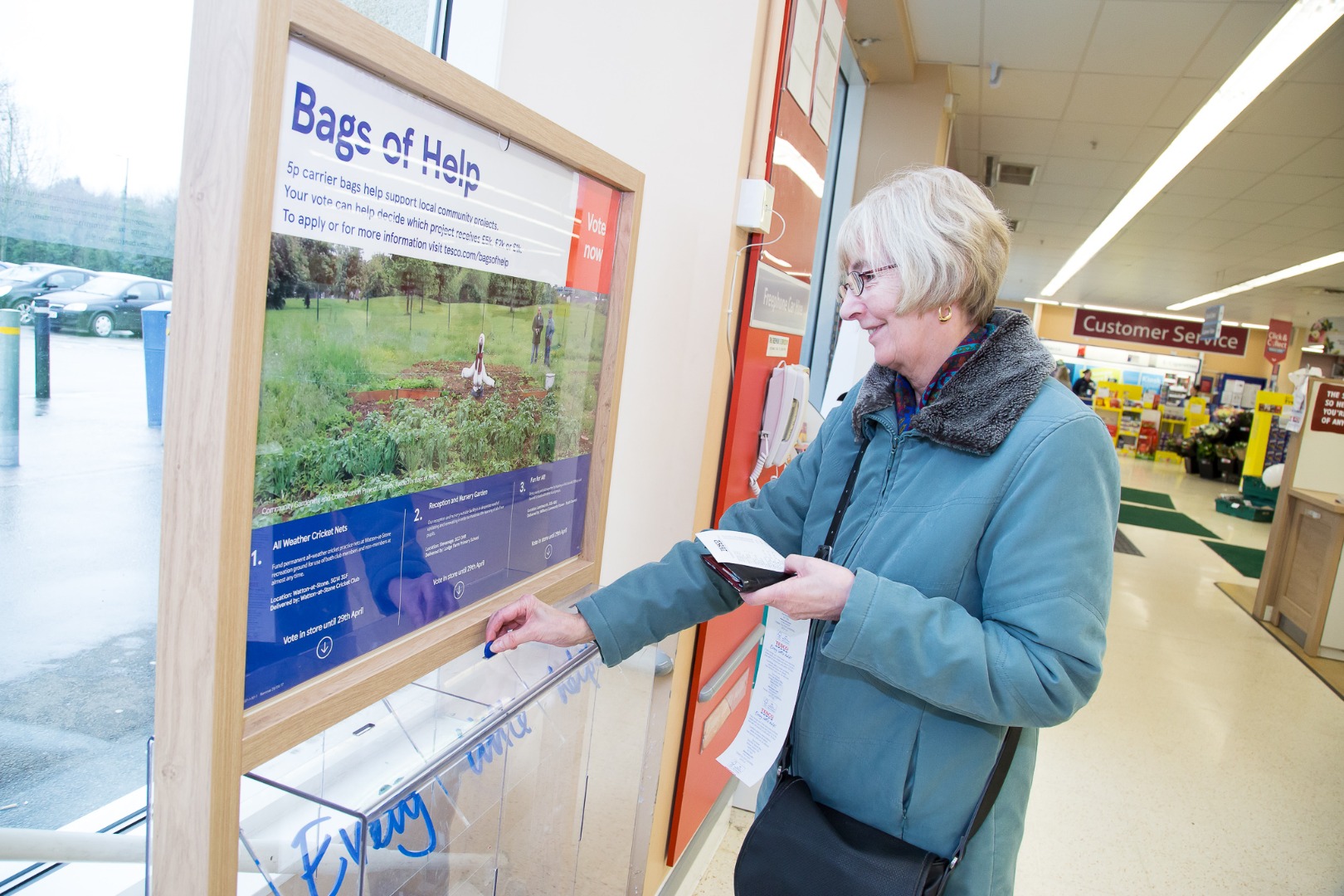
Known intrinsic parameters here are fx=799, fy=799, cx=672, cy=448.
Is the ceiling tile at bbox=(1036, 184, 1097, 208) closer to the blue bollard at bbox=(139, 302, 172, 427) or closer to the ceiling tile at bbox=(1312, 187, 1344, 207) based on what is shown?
the ceiling tile at bbox=(1312, 187, 1344, 207)

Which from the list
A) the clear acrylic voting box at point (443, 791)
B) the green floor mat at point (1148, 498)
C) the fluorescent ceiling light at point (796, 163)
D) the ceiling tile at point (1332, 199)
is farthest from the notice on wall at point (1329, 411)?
the clear acrylic voting box at point (443, 791)

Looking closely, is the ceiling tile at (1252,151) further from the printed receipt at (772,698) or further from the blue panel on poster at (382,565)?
the blue panel on poster at (382,565)

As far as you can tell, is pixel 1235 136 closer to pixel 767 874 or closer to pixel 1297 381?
pixel 1297 381

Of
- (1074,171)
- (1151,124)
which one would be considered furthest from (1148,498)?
(1151,124)

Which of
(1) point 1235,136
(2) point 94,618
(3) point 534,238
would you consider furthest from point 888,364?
(1) point 1235,136

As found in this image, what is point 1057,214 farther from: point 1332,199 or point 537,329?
point 537,329

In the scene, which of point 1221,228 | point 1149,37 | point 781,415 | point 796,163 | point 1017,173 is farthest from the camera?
point 1221,228

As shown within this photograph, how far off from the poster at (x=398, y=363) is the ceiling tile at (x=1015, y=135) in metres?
6.01

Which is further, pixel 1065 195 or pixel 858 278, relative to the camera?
pixel 1065 195

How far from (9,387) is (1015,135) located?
7.14m

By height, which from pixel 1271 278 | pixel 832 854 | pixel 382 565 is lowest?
pixel 832 854

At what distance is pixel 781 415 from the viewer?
2492 mm

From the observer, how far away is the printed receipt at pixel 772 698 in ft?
4.46

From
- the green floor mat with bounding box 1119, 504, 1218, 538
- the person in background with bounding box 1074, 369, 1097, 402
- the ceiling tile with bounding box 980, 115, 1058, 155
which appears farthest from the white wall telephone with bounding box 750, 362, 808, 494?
the person in background with bounding box 1074, 369, 1097, 402
